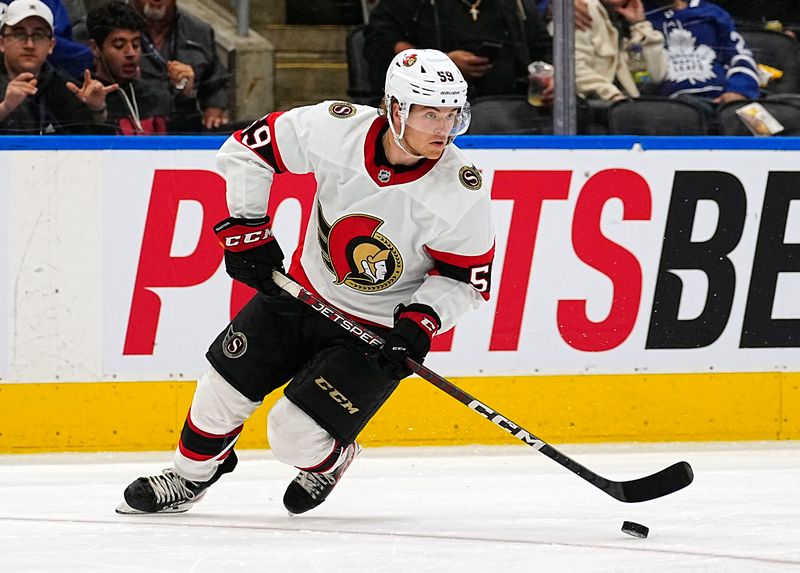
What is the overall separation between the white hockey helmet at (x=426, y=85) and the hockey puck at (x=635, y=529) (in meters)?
0.93

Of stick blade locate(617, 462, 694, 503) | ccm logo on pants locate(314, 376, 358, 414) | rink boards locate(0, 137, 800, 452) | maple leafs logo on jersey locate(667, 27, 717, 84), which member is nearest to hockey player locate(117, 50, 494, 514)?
ccm logo on pants locate(314, 376, 358, 414)

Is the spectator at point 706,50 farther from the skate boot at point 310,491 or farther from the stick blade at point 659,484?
the skate boot at point 310,491

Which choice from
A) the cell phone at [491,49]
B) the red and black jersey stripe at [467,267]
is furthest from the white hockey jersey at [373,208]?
the cell phone at [491,49]

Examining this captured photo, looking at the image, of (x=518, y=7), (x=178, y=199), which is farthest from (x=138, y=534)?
(x=518, y=7)

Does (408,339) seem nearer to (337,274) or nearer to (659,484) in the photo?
(337,274)

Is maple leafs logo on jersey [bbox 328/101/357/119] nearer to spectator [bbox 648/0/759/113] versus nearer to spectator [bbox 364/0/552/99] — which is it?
spectator [bbox 364/0/552/99]

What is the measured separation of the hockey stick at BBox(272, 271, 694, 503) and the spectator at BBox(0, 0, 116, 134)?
5.15 ft

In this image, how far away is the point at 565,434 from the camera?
459 cm

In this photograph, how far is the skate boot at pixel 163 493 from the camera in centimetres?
321

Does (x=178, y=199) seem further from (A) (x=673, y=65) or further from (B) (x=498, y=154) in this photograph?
(A) (x=673, y=65)

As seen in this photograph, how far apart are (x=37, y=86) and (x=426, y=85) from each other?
1.97m

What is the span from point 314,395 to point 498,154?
5.39 feet

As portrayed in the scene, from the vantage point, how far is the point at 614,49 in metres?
4.94

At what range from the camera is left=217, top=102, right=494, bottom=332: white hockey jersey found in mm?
3055
